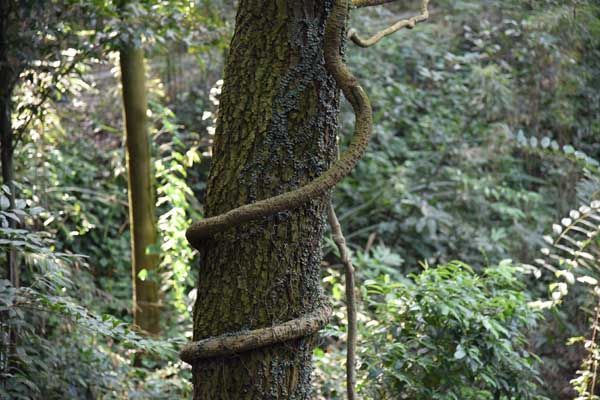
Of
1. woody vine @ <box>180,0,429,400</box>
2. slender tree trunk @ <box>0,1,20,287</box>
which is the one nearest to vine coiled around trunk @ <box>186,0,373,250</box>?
woody vine @ <box>180,0,429,400</box>

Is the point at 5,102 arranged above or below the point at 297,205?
above

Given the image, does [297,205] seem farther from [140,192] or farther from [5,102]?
[140,192]

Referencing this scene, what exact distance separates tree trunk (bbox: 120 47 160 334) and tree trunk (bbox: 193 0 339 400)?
3343 millimetres

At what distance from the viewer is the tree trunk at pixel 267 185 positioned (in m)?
1.86

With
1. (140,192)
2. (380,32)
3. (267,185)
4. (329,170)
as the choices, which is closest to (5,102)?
(140,192)

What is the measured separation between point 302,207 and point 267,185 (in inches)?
3.8

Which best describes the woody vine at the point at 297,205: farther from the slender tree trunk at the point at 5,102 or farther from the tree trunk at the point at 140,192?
the tree trunk at the point at 140,192

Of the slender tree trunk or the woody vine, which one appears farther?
the slender tree trunk

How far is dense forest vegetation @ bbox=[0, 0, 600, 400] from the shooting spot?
74.3 inches

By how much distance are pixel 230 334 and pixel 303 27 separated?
721 millimetres

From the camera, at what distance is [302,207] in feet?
6.21

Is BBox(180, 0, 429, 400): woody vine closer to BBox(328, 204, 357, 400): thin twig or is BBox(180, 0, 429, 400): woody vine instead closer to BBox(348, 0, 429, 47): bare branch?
BBox(348, 0, 429, 47): bare branch

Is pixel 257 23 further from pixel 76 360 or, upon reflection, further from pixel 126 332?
pixel 76 360

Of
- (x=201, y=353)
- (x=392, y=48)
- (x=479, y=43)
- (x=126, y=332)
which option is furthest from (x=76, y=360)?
(x=392, y=48)
